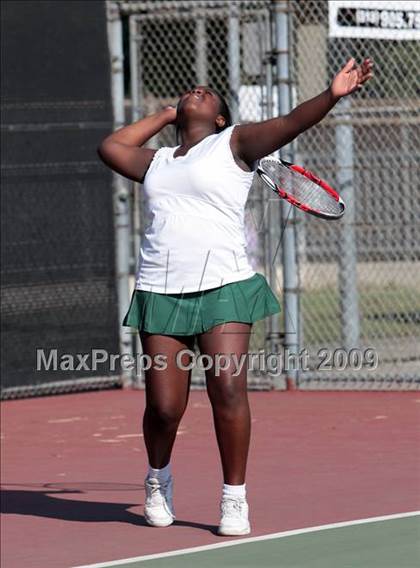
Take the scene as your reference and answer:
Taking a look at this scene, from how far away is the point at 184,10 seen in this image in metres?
12.6

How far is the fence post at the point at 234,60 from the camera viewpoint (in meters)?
12.5

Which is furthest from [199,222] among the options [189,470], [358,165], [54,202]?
[358,165]

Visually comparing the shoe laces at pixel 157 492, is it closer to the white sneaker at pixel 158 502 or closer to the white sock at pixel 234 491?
the white sneaker at pixel 158 502

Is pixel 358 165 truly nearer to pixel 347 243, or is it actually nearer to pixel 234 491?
pixel 347 243

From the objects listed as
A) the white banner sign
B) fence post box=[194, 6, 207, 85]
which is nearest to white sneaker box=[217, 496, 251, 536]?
the white banner sign

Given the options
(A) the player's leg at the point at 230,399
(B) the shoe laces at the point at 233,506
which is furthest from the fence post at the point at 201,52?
(B) the shoe laces at the point at 233,506

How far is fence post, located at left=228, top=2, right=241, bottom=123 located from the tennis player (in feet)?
18.1

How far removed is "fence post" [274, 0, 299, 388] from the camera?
12.0m

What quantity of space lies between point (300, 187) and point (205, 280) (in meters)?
0.81

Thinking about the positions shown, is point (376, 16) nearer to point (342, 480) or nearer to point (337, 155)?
point (337, 155)

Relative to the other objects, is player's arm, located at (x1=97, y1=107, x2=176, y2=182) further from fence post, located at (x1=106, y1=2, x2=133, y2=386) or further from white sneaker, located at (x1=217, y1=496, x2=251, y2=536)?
fence post, located at (x1=106, y1=2, x2=133, y2=386)

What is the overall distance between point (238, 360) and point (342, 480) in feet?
5.67

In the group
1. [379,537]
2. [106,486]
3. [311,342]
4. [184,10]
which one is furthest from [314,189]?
[311,342]

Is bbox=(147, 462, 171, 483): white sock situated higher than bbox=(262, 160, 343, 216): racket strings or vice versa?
bbox=(262, 160, 343, 216): racket strings
